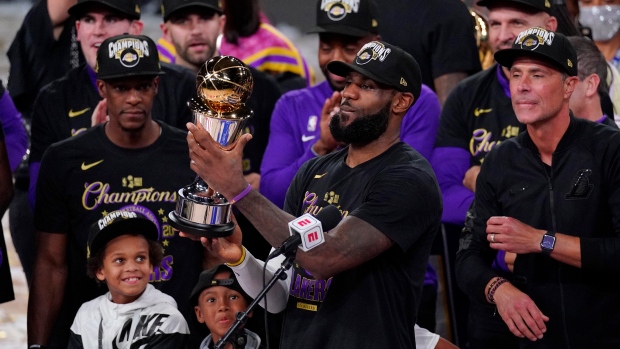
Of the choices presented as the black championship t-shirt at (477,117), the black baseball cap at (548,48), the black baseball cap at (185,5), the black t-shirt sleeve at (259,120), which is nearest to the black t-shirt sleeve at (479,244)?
the black baseball cap at (548,48)

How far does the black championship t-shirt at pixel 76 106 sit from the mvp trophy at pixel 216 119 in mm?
1883

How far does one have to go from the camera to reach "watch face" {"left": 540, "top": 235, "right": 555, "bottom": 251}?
167 inches

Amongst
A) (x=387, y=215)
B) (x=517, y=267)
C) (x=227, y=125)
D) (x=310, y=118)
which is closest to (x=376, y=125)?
(x=387, y=215)

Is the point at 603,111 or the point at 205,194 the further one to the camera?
the point at 603,111

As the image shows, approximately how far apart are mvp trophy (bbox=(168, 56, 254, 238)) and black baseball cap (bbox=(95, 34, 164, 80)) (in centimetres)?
139

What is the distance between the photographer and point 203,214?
3.73 meters

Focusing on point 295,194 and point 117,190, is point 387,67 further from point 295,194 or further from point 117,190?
point 117,190

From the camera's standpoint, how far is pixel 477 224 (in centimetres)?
461

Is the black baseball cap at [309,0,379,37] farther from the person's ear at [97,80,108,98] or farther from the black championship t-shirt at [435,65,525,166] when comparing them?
the person's ear at [97,80,108,98]

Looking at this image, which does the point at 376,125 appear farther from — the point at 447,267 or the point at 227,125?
the point at 447,267

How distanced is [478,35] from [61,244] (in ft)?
9.07

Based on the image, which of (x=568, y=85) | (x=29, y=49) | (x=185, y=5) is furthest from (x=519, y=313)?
(x=29, y=49)

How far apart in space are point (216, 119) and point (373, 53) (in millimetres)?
721

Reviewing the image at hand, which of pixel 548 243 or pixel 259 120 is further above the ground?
pixel 259 120
